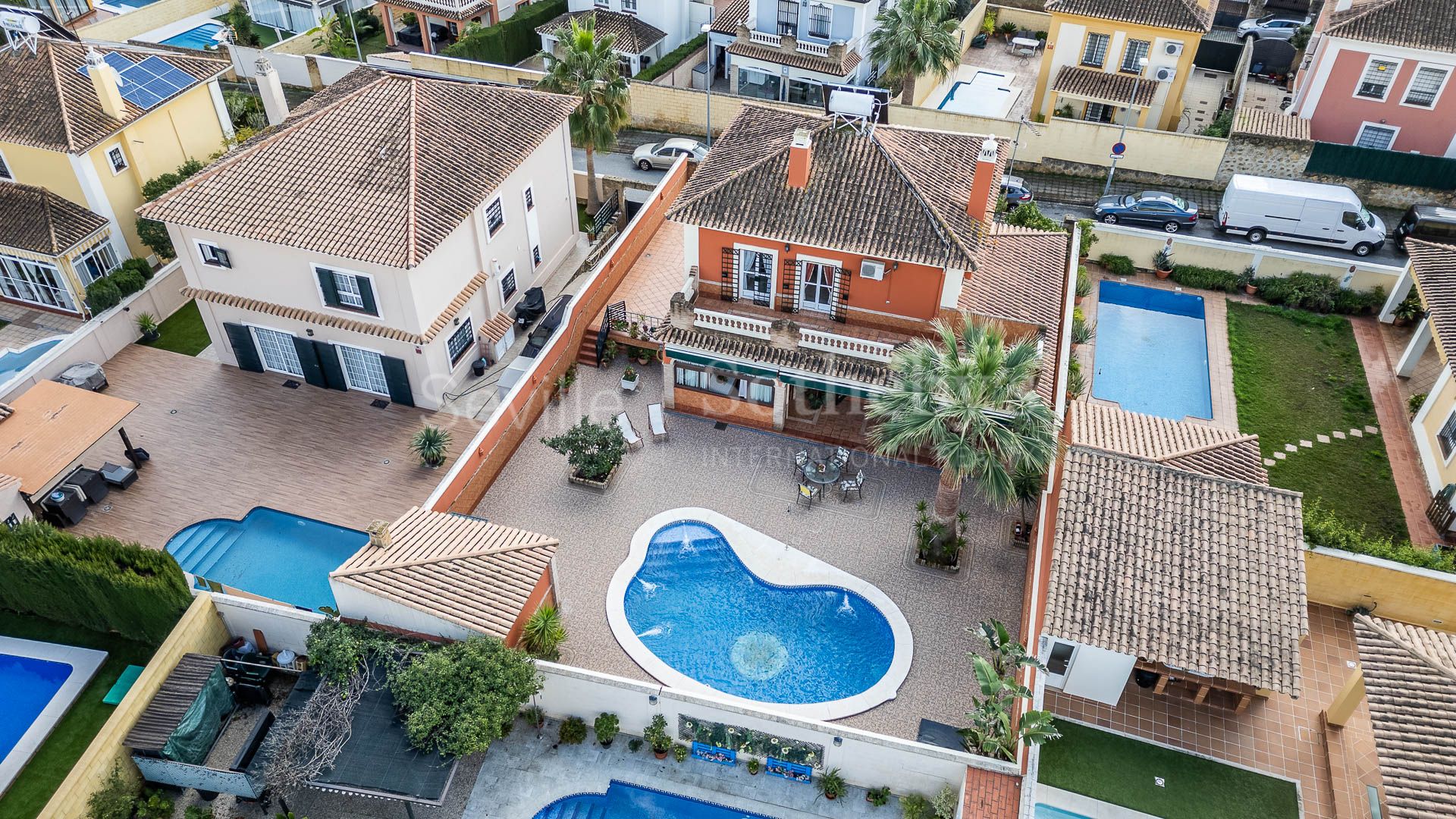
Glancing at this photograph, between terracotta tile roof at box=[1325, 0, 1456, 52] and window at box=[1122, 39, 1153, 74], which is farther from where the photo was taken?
window at box=[1122, 39, 1153, 74]

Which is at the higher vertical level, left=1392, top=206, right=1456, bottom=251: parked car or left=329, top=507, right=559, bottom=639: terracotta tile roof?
left=1392, top=206, right=1456, bottom=251: parked car

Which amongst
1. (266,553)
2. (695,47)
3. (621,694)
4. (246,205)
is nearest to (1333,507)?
(621,694)

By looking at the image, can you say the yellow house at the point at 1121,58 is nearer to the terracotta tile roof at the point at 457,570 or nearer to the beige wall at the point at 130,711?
the terracotta tile roof at the point at 457,570

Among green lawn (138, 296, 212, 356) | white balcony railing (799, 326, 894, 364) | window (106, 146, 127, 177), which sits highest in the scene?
window (106, 146, 127, 177)

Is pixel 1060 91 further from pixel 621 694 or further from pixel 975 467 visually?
pixel 621 694

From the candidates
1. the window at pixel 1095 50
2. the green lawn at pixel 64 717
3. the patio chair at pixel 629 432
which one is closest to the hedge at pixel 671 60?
the window at pixel 1095 50

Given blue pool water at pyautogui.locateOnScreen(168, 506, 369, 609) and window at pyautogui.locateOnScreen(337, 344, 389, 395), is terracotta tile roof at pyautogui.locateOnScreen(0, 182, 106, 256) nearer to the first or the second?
window at pyautogui.locateOnScreen(337, 344, 389, 395)

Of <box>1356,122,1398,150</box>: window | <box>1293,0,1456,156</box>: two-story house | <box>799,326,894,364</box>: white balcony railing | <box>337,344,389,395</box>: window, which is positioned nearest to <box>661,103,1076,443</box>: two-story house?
<box>799,326,894,364</box>: white balcony railing

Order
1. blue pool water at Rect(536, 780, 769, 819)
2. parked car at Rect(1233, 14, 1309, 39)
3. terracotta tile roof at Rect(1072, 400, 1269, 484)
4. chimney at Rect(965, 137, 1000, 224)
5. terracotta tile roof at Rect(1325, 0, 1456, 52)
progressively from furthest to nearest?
parked car at Rect(1233, 14, 1309, 39)
terracotta tile roof at Rect(1325, 0, 1456, 52)
chimney at Rect(965, 137, 1000, 224)
terracotta tile roof at Rect(1072, 400, 1269, 484)
blue pool water at Rect(536, 780, 769, 819)
